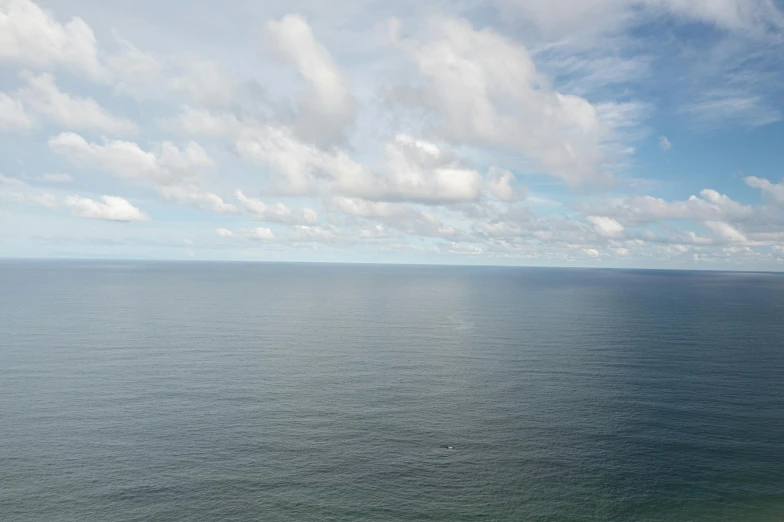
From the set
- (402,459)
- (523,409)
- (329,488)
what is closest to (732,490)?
(523,409)

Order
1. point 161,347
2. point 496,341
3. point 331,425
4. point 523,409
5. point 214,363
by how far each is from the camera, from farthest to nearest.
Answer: point 496,341 < point 161,347 < point 214,363 < point 523,409 < point 331,425

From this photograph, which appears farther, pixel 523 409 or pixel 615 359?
pixel 615 359

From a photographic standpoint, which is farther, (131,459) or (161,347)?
(161,347)

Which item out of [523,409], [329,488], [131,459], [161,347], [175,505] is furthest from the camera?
[161,347]

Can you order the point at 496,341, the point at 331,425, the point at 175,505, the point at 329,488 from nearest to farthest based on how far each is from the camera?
the point at 175,505 < the point at 329,488 < the point at 331,425 < the point at 496,341

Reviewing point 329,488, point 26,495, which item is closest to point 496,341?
point 329,488

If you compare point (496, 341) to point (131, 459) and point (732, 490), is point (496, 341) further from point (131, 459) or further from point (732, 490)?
point (131, 459)

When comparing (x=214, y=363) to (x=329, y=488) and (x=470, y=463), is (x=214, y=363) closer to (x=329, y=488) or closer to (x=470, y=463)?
(x=329, y=488)

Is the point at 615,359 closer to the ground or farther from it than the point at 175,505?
farther from it

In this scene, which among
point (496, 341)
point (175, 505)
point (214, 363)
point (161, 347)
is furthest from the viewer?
point (496, 341)
